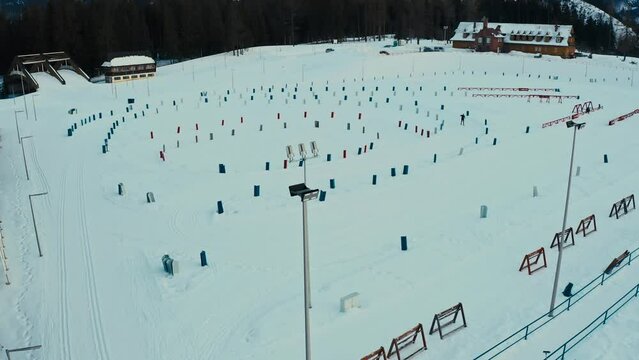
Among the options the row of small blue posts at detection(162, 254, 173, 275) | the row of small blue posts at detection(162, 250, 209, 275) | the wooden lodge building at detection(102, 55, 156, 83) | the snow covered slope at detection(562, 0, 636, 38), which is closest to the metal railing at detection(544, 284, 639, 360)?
the row of small blue posts at detection(162, 250, 209, 275)

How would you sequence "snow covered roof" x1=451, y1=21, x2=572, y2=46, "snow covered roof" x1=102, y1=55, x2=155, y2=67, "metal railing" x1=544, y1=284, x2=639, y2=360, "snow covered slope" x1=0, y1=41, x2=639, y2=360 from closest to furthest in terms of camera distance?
"metal railing" x1=544, y1=284, x2=639, y2=360 < "snow covered slope" x1=0, y1=41, x2=639, y2=360 < "snow covered roof" x1=102, y1=55, x2=155, y2=67 < "snow covered roof" x1=451, y1=21, x2=572, y2=46

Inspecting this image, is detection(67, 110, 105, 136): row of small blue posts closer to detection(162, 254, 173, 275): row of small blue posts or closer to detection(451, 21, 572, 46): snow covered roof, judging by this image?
detection(162, 254, 173, 275): row of small blue posts

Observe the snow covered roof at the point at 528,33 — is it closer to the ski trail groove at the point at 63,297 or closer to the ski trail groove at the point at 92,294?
the ski trail groove at the point at 92,294

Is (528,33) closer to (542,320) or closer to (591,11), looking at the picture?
(542,320)

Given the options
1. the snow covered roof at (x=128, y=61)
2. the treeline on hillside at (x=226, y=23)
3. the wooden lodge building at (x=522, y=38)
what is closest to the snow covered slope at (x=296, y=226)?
the snow covered roof at (x=128, y=61)

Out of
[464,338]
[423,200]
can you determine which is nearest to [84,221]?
[423,200]
